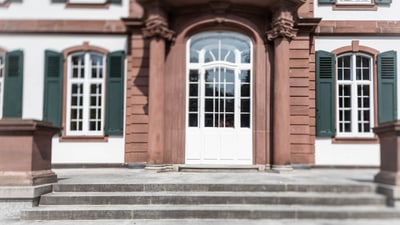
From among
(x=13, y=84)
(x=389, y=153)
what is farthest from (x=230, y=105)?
(x=13, y=84)

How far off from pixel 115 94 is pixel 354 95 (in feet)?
20.1

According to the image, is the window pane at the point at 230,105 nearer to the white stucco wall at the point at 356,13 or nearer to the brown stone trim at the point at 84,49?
the white stucco wall at the point at 356,13

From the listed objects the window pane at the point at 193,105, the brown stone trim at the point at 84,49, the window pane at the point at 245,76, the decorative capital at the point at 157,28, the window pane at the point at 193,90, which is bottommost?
the window pane at the point at 193,105

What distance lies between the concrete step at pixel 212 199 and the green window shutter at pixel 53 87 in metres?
4.59

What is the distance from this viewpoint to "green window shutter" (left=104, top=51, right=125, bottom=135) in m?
10.1

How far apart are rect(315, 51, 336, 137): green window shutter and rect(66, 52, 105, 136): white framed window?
5.49m

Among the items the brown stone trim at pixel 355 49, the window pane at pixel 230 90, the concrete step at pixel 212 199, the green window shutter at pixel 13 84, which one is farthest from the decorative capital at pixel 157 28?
the concrete step at pixel 212 199

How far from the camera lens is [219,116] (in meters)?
9.64

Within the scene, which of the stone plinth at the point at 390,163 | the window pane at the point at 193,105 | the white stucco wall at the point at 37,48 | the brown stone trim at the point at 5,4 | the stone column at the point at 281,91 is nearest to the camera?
the stone plinth at the point at 390,163

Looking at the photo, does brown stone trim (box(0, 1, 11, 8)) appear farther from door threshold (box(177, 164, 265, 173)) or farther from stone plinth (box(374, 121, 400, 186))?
stone plinth (box(374, 121, 400, 186))

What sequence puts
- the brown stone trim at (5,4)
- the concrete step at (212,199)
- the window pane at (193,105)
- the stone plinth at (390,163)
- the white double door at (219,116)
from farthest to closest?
the brown stone trim at (5,4)
the window pane at (193,105)
the white double door at (219,116)
the concrete step at (212,199)
the stone plinth at (390,163)

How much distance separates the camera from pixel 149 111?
930cm

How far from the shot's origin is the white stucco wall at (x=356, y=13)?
10.2 m

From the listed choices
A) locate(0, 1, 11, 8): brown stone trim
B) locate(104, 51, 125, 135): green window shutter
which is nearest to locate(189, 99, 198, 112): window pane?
locate(104, 51, 125, 135): green window shutter
